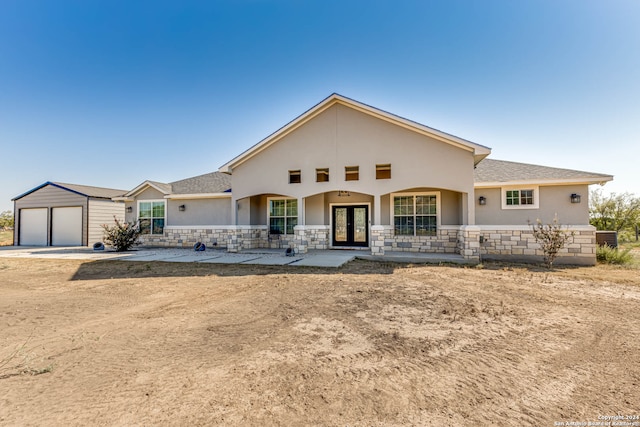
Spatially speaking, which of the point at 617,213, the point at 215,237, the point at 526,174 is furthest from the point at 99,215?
the point at 617,213

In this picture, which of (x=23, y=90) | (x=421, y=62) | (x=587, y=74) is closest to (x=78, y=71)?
(x=23, y=90)

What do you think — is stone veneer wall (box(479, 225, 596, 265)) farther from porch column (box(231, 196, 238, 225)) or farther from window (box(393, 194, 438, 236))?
porch column (box(231, 196, 238, 225))

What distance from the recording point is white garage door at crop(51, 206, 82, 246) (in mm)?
17078

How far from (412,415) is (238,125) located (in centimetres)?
1520

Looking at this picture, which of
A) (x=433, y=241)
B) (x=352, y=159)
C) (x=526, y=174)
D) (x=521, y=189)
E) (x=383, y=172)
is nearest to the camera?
(x=521, y=189)

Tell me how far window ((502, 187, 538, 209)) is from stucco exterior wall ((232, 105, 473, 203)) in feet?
6.31

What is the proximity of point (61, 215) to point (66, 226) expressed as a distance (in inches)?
32.4

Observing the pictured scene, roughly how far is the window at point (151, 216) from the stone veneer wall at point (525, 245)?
1589 cm

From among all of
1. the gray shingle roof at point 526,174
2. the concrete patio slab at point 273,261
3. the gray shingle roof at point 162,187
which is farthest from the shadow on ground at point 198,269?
the gray shingle roof at point 162,187

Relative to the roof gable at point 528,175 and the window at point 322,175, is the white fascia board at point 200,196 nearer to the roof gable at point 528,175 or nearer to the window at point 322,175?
the window at point 322,175

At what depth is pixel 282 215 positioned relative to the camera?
45.3 ft

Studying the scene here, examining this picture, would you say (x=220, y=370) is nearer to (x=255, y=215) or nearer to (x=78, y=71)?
(x=255, y=215)

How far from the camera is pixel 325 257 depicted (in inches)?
411

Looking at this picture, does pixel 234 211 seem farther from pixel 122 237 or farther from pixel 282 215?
pixel 122 237
